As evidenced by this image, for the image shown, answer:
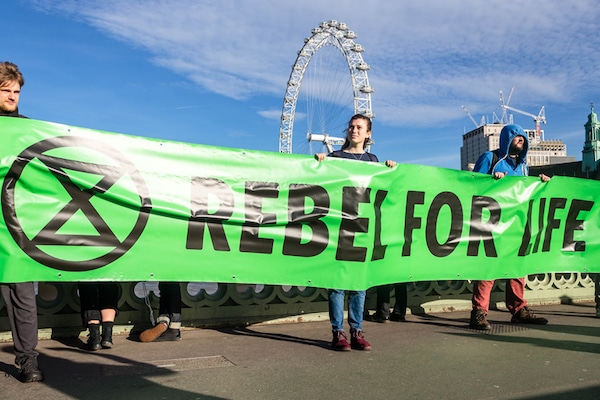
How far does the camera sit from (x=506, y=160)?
5.56 m

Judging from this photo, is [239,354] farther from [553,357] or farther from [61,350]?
[553,357]

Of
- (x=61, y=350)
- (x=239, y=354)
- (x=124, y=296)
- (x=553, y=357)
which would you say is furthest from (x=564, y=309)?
(x=61, y=350)

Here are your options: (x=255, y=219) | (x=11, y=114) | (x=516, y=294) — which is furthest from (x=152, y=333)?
(x=516, y=294)

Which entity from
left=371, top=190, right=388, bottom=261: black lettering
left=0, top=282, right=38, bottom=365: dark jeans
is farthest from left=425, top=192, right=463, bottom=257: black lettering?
left=0, top=282, right=38, bottom=365: dark jeans

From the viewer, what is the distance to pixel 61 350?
4020 mm

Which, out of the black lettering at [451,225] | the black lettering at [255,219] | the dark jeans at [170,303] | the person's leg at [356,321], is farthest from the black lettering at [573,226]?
the dark jeans at [170,303]

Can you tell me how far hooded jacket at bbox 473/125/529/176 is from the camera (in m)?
5.48

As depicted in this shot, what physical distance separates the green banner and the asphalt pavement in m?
0.57

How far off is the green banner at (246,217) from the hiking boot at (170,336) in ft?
2.64

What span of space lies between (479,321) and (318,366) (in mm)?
2103

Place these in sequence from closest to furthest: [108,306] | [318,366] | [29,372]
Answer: [29,372], [318,366], [108,306]

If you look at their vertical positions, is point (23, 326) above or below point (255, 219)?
below

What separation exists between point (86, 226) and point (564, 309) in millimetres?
5498

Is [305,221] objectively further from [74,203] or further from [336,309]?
[74,203]
